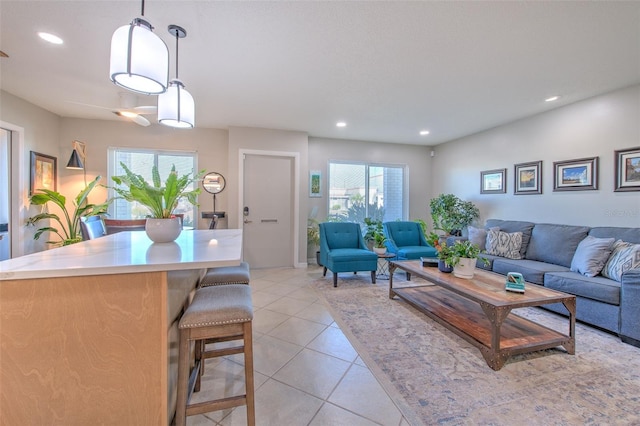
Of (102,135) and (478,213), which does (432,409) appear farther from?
(102,135)

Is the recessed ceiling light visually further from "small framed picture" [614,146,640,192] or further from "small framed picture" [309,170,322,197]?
"small framed picture" [614,146,640,192]

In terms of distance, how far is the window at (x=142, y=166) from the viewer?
4.49m

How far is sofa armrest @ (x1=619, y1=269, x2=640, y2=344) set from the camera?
220cm

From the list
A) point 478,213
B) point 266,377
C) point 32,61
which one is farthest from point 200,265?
point 478,213

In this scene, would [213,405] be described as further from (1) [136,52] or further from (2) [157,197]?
(1) [136,52]

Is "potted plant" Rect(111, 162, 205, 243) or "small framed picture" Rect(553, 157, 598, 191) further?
"small framed picture" Rect(553, 157, 598, 191)

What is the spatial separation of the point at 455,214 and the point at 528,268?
197 cm

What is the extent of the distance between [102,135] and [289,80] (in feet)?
11.4

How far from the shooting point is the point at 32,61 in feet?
8.38

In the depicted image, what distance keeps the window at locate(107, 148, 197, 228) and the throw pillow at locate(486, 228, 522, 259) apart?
481cm

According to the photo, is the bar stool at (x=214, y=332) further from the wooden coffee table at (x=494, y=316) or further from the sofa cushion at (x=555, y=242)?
the sofa cushion at (x=555, y=242)

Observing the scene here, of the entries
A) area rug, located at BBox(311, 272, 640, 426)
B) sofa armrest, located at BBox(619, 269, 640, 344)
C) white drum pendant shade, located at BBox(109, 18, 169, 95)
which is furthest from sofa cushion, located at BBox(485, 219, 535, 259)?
white drum pendant shade, located at BBox(109, 18, 169, 95)

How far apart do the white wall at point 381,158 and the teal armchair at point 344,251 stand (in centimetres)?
115

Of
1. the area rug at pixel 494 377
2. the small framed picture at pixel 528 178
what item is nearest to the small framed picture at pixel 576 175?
the small framed picture at pixel 528 178
